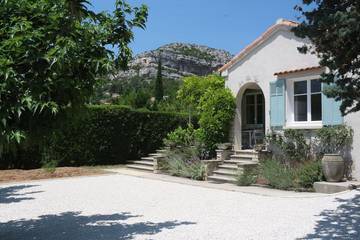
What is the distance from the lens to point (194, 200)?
12.0 metres

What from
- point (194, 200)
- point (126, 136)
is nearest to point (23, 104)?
point (194, 200)

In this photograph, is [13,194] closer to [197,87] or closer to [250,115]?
[197,87]

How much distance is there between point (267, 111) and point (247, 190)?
458cm

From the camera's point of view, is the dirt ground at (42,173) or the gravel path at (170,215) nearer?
the gravel path at (170,215)

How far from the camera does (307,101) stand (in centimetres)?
1575

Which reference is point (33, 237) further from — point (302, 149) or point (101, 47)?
point (302, 149)

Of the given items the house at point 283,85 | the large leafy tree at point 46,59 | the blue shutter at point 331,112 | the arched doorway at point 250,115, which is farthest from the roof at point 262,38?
the large leafy tree at point 46,59

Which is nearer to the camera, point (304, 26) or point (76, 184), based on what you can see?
point (304, 26)

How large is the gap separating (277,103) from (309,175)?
3.82 m

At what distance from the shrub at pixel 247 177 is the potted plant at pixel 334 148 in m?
2.29

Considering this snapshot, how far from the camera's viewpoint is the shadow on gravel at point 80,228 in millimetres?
8180

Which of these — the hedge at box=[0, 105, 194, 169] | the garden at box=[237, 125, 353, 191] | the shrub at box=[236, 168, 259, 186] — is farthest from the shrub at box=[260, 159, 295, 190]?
the hedge at box=[0, 105, 194, 169]

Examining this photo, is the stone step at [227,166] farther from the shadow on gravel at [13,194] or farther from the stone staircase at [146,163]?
the shadow on gravel at [13,194]

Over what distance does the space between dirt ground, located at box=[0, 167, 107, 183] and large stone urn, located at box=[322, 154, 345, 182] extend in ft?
32.9
